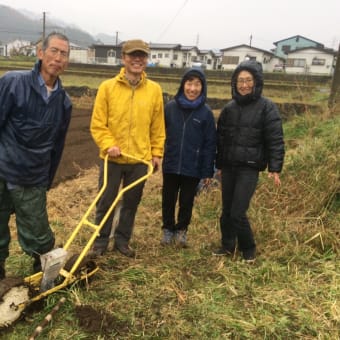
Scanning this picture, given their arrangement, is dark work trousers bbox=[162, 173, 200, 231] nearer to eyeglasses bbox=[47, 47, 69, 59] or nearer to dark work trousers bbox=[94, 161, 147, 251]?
dark work trousers bbox=[94, 161, 147, 251]

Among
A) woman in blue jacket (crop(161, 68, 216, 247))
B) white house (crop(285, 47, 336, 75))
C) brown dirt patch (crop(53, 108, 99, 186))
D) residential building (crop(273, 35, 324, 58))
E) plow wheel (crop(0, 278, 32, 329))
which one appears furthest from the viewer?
residential building (crop(273, 35, 324, 58))

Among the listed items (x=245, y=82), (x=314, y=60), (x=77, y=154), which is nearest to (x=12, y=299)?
(x=245, y=82)

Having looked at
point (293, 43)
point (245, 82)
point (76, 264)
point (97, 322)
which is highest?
point (293, 43)

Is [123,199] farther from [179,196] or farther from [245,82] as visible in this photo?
[245,82]

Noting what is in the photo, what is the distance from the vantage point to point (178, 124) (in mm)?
3971

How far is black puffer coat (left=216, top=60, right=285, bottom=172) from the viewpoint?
3.60 meters

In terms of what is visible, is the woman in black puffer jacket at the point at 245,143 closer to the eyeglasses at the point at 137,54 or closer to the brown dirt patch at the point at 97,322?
the eyeglasses at the point at 137,54

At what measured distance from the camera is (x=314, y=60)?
54531 millimetres

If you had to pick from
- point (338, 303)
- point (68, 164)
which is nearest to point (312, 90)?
point (68, 164)

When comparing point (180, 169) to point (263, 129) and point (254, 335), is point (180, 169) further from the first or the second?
point (254, 335)

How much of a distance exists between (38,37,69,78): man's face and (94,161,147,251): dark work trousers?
3.71 ft

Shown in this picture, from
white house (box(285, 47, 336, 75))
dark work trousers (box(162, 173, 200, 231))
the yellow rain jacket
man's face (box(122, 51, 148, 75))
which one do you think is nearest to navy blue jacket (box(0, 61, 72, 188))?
the yellow rain jacket

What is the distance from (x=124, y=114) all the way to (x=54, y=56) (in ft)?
2.95

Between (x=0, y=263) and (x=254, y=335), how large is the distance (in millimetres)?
2240
